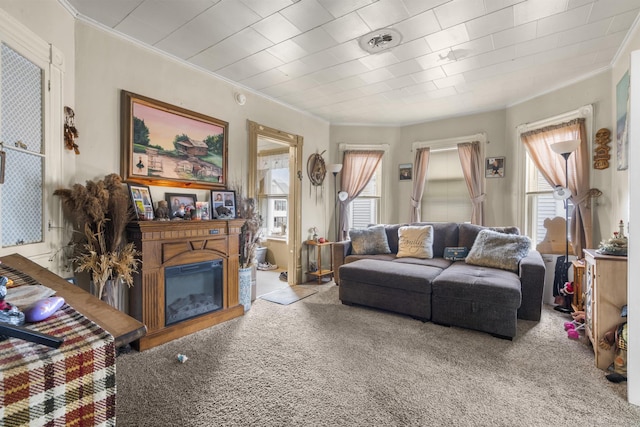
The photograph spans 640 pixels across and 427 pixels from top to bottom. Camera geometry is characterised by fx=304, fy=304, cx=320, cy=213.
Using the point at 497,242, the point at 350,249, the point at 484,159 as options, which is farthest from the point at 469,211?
the point at 350,249

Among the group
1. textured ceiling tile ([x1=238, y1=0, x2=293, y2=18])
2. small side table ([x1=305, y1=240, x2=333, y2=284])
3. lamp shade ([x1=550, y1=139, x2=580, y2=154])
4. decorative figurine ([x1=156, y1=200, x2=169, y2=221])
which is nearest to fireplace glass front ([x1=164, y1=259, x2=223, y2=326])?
decorative figurine ([x1=156, y1=200, x2=169, y2=221])

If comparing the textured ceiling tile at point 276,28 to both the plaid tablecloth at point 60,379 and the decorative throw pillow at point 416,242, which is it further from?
the decorative throw pillow at point 416,242

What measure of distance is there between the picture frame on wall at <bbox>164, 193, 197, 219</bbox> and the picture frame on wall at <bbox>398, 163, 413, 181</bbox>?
352 centimetres

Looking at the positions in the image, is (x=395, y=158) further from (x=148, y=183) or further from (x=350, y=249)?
(x=148, y=183)

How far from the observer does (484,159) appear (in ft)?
15.1

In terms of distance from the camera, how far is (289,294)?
4121 mm

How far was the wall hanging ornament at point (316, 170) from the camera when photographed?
15.9 feet

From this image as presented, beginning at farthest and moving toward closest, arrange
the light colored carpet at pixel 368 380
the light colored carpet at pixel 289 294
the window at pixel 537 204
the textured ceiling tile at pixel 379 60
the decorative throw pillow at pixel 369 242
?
1. the decorative throw pillow at pixel 369 242
2. the window at pixel 537 204
3. the light colored carpet at pixel 289 294
4. the textured ceiling tile at pixel 379 60
5. the light colored carpet at pixel 368 380

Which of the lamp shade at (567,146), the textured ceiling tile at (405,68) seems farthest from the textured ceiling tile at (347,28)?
the lamp shade at (567,146)

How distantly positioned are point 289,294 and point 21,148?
3.06 metres

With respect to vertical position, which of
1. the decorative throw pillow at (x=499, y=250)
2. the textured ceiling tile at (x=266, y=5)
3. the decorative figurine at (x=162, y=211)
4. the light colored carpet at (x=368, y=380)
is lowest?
the light colored carpet at (x=368, y=380)

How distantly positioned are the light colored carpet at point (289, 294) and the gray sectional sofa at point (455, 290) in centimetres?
65

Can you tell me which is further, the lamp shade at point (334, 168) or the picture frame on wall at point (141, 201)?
the lamp shade at point (334, 168)

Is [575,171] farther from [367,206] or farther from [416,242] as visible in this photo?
[367,206]
